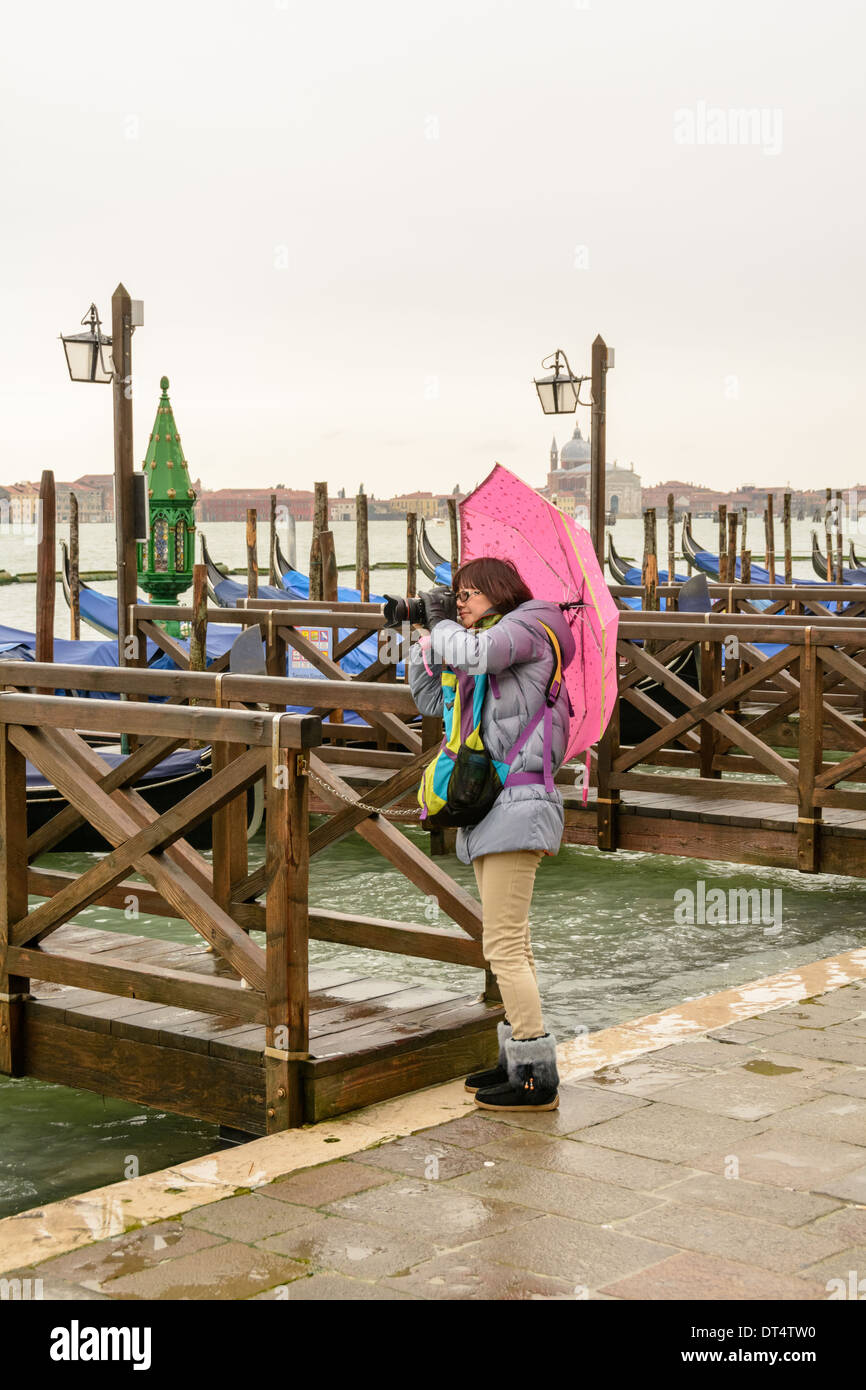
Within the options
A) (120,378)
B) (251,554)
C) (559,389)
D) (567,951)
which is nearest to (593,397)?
(559,389)

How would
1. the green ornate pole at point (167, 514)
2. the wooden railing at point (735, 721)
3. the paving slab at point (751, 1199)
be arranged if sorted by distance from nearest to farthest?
the paving slab at point (751, 1199)
the wooden railing at point (735, 721)
the green ornate pole at point (167, 514)

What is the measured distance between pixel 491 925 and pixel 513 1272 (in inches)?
41.8

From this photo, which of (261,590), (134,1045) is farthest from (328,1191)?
(261,590)

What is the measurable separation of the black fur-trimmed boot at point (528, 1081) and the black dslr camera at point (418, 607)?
100 centimetres

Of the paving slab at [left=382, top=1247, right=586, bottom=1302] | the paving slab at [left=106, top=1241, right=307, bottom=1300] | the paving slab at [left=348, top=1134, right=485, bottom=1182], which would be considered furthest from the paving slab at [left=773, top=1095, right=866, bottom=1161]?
the paving slab at [left=106, top=1241, right=307, bottom=1300]

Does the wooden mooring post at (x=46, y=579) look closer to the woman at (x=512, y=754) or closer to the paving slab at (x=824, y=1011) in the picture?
the paving slab at (x=824, y=1011)

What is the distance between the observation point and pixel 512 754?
3766 mm

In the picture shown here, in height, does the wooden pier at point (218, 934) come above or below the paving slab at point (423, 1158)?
above

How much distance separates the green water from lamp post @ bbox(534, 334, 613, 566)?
551 centimetres

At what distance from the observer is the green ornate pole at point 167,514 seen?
526 inches

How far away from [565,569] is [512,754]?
473 millimetres

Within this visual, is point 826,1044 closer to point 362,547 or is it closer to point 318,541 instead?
point 318,541

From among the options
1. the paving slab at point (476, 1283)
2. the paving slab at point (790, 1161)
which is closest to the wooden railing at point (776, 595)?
the paving slab at point (790, 1161)
